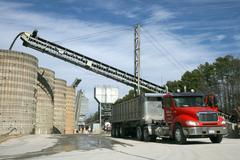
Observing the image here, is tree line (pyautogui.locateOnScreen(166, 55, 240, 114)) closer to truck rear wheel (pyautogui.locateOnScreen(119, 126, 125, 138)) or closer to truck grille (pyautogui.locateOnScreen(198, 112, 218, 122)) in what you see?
truck rear wheel (pyautogui.locateOnScreen(119, 126, 125, 138))

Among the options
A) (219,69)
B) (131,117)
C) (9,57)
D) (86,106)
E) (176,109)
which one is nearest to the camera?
(176,109)

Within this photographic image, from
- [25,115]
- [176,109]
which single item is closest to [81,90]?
[25,115]

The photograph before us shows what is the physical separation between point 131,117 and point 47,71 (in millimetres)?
34982

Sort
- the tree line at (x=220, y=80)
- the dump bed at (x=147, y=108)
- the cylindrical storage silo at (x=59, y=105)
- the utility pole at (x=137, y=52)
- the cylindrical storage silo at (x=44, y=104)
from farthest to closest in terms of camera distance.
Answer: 1. the cylindrical storage silo at (x=59, y=105)
2. the tree line at (x=220, y=80)
3. the cylindrical storage silo at (x=44, y=104)
4. the utility pole at (x=137, y=52)
5. the dump bed at (x=147, y=108)

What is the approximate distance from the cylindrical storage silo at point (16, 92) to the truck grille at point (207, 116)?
97.7 ft

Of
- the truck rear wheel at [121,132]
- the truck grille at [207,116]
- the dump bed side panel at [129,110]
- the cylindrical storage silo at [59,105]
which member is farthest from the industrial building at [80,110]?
the truck grille at [207,116]

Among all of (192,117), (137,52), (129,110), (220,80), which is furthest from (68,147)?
(220,80)

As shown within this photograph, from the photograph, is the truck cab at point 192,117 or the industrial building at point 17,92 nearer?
the truck cab at point 192,117

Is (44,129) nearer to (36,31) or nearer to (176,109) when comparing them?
(36,31)

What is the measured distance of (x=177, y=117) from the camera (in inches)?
742

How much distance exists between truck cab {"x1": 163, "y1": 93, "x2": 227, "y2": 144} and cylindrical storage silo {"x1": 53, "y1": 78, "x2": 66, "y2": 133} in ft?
163

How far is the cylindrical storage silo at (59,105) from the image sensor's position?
67750 millimetres

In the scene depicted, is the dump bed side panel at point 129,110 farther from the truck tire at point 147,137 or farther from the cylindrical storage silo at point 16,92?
the cylindrical storage silo at point 16,92

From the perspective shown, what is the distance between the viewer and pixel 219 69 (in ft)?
205
